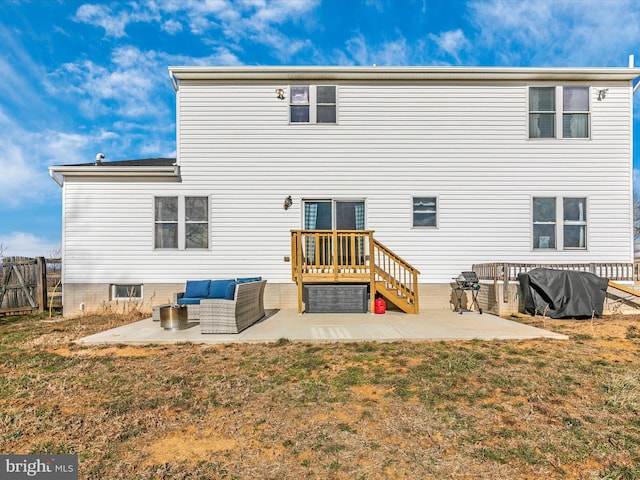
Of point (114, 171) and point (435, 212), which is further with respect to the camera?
point (435, 212)

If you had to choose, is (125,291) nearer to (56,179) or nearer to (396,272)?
(56,179)

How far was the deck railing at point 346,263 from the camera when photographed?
7.64 meters

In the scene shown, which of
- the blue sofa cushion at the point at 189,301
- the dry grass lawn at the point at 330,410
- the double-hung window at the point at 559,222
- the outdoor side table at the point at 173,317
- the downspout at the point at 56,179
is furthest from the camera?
the double-hung window at the point at 559,222

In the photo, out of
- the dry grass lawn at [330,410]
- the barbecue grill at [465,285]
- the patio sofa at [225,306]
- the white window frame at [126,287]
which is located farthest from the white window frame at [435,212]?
the white window frame at [126,287]

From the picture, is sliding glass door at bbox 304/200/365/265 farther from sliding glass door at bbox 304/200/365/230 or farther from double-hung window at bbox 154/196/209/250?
→ double-hung window at bbox 154/196/209/250

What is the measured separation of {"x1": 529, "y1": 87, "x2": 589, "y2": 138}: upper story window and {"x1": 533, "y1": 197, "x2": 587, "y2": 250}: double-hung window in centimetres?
177

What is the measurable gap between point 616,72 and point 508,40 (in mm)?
5072

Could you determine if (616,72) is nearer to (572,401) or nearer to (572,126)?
(572,126)

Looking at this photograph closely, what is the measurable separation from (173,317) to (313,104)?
6.25 m

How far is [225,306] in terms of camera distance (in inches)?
225

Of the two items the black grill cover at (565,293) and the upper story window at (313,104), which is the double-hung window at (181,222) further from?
the black grill cover at (565,293)

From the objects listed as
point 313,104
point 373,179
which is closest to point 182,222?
point 313,104

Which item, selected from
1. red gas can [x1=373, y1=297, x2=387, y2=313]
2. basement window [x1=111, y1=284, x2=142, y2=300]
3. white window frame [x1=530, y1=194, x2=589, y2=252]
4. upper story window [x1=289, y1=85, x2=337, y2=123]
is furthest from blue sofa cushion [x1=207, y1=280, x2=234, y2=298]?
white window frame [x1=530, y1=194, x2=589, y2=252]

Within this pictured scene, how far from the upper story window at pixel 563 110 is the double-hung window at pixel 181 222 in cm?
906
